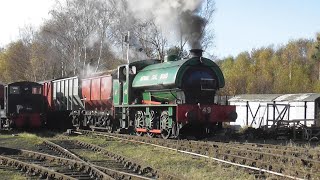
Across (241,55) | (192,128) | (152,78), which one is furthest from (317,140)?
(241,55)

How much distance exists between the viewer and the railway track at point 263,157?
8695mm

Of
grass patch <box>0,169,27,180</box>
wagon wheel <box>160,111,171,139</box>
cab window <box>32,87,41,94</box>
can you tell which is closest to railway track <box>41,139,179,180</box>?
grass patch <box>0,169,27,180</box>

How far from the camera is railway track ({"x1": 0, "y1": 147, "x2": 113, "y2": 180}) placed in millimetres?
8674

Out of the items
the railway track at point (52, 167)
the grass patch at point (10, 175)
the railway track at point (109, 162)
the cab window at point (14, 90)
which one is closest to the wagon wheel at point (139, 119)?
the railway track at point (109, 162)

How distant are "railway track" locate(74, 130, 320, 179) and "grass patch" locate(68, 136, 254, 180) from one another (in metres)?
0.30

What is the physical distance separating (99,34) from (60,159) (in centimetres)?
2780

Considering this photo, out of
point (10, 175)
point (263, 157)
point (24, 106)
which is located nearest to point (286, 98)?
point (24, 106)

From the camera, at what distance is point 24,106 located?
23266 millimetres

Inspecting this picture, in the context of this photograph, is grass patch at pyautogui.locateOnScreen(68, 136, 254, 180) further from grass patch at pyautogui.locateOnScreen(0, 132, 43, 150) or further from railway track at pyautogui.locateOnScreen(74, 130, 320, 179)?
grass patch at pyautogui.locateOnScreen(0, 132, 43, 150)

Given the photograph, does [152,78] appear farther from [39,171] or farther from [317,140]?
[39,171]

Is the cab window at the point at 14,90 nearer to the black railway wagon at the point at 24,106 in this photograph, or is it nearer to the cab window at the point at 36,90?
the black railway wagon at the point at 24,106

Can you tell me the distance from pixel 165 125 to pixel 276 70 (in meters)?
60.5

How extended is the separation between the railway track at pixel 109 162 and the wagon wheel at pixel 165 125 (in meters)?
2.98

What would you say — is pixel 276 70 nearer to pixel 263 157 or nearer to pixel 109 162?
pixel 263 157
